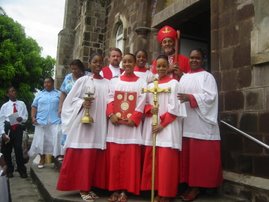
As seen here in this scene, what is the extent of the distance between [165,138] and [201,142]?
0.61 metres

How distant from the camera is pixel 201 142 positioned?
16.8ft

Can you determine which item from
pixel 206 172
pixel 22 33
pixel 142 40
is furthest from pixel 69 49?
pixel 22 33

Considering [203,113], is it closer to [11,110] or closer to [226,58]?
[226,58]

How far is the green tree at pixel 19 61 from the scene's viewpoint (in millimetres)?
25452

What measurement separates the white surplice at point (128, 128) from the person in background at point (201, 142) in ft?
1.82

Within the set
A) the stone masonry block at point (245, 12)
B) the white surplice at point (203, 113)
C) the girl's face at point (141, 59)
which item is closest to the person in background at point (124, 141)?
the girl's face at point (141, 59)

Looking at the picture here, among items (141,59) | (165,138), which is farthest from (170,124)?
(141,59)

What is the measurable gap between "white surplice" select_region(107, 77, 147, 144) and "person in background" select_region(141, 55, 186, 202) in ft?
0.31

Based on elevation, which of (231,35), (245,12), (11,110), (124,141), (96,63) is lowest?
(124,141)

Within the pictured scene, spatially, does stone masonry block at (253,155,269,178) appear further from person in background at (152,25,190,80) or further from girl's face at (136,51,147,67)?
girl's face at (136,51,147,67)

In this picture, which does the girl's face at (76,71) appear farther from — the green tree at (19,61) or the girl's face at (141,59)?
the green tree at (19,61)

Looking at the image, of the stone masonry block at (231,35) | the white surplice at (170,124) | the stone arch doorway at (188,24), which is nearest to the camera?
the white surplice at (170,124)

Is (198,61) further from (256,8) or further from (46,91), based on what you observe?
(46,91)

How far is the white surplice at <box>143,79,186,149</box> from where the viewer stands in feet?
15.8
